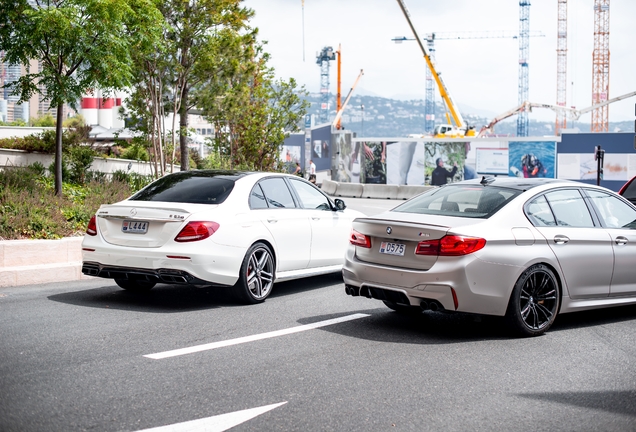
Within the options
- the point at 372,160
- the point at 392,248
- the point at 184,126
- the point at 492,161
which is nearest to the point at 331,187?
the point at 372,160

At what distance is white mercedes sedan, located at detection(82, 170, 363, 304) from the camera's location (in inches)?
332

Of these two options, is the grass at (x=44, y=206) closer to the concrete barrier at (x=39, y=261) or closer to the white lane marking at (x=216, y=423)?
the concrete barrier at (x=39, y=261)

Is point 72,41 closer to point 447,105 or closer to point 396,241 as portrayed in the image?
point 396,241

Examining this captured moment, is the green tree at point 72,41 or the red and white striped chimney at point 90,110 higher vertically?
the red and white striped chimney at point 90,110

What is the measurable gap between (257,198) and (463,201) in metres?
2.84

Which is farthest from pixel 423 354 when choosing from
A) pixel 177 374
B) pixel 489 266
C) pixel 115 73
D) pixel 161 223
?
pixel 115 73

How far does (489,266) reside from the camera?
6984 millimetres

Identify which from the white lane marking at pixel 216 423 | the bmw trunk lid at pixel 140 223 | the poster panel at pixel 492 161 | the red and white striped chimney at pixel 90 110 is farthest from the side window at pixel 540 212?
the red and white striped chimney at pixel 90 110

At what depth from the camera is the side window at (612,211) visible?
830 centimetres

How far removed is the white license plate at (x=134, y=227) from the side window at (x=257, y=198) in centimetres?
134

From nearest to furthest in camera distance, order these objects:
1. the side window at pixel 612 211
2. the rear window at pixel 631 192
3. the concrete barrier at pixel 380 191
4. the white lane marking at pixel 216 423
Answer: the white lane marking at pixel 216 423 → the side window at pixel 612 211 → the rear window at pixel 631 192 → the concrete barrier at pixel 380 191

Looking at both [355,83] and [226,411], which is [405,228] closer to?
[226,411]

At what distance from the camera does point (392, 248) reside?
7.41 meters

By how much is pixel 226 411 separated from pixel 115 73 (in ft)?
34.3
